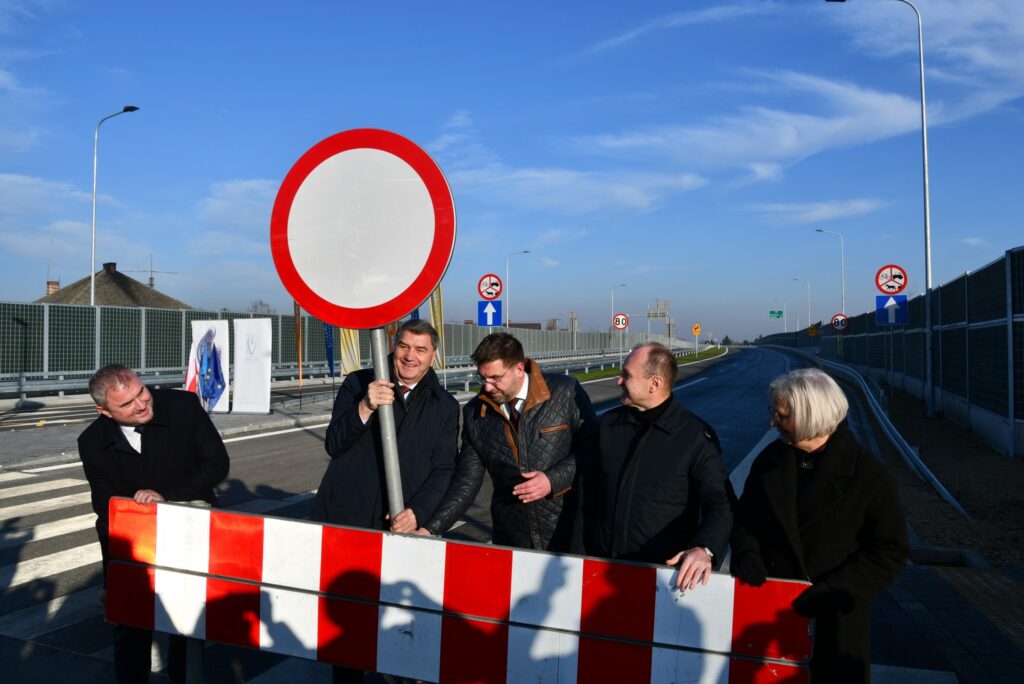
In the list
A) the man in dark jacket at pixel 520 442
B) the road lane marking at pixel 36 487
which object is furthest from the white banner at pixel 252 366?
the man in dark jacket at pixel 520 442

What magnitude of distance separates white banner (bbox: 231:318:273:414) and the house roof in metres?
42.0

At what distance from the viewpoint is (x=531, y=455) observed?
3.50 metres

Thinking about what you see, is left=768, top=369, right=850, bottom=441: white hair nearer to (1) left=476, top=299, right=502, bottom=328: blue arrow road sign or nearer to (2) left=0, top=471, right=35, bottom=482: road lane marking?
(2) left=0, top=471, right=35, bottom=482: road lane marking

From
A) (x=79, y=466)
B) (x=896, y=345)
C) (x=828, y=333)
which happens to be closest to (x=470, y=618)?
(x=79, y=466)

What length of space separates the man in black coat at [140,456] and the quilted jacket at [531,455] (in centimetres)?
122

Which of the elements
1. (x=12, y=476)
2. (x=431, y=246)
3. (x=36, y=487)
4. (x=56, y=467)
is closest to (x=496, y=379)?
(x=431, y=246)

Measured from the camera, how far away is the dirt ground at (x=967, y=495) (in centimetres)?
704

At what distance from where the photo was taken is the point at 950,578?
607cm

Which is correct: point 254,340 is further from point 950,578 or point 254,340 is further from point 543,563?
point 543,563

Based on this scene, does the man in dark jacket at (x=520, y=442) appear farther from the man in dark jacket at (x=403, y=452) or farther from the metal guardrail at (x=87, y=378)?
the metal guardrail at (x=87, y=378)

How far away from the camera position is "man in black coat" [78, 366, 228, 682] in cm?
343

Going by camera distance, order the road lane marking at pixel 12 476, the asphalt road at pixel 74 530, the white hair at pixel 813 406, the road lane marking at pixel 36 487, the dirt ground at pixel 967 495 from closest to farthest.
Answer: the white hair at pixel 813 406 < the asphalt road at pixel 74 530 < the dirt ground at pixel 967 495 < the road lane marking at pixel 36 487 < the road lane marking at pixel 12 476

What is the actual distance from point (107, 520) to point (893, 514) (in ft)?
10.7

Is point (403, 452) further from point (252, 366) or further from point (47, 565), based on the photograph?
point (252, 366)
